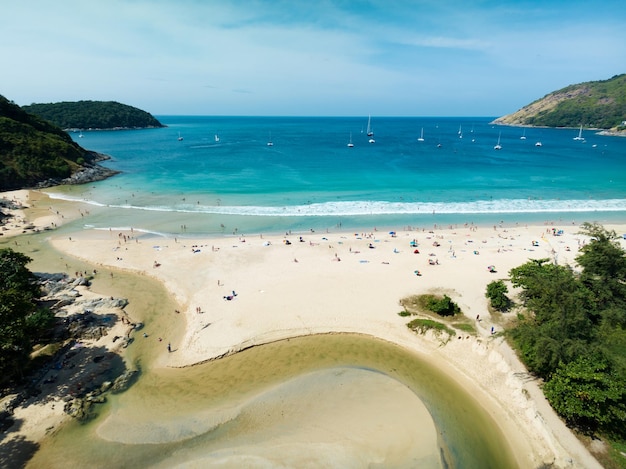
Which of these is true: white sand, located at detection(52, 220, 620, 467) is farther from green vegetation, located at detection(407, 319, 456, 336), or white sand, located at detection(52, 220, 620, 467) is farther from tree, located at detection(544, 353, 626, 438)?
tree, located at detection(544, 353, 626, 438)

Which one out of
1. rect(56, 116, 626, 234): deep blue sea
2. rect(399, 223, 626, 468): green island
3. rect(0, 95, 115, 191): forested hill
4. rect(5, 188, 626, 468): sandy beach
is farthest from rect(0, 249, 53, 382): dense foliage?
rect(0, 95, 115, 191): forested hill

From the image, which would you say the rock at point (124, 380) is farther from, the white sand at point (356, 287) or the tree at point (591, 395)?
the tree at point (591, 395)

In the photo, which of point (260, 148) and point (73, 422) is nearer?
point (73, 422)

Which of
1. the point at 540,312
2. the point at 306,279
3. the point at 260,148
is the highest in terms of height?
the point at 260,148

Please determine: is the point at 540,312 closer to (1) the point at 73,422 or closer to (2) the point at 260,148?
(1) the point at 73,422

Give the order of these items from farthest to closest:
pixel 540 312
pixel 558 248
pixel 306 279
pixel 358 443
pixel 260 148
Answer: pixel 260 148, pixel 558 248, pixel 306 279, pixel 540 312, pixel 358 443

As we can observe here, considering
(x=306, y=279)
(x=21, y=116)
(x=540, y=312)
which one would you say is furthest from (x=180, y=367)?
(x=21, y=116)

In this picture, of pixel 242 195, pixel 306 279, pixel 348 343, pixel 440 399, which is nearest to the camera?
pixel 440 399
